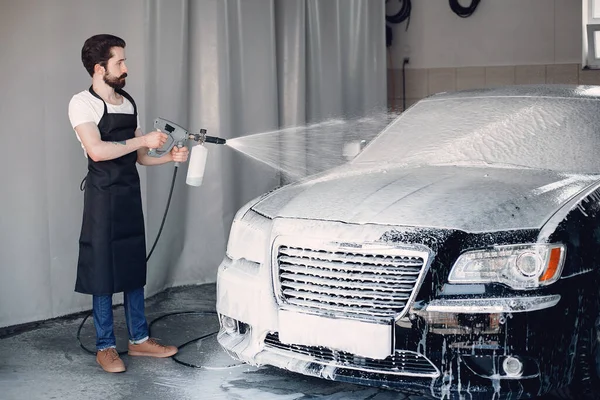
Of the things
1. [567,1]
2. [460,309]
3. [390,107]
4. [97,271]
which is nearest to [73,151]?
[97,271]

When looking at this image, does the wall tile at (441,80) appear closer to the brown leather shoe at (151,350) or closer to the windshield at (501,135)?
the windshield at (501,135)

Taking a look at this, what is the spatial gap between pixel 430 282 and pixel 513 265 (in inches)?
13.2

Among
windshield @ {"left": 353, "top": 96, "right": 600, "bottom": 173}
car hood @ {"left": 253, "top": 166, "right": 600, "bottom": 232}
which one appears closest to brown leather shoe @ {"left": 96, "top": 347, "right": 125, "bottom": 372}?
car hood @ {"left": 253, "top": 166, "right": 600, "bottom": 232}

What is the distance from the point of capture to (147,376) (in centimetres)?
467

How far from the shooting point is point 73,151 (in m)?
5.96

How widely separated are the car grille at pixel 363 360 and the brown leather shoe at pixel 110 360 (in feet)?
3.79

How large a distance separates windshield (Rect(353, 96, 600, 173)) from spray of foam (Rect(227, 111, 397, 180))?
6.79 ft

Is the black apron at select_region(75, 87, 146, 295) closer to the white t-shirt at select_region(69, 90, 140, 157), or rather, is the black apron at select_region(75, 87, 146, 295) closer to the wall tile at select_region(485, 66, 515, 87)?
the white t-shirt at select_region(69, 90, 140, 157)

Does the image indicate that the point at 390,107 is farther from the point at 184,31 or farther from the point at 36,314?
the point at 36,314

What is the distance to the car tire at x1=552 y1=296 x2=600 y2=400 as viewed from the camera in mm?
3557

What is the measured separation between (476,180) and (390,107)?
5.38 metres

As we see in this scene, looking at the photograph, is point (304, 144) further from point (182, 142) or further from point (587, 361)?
point (587, 361)

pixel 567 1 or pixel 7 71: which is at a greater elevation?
pixel 567 1

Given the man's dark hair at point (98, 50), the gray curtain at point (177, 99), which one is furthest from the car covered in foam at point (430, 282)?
the gray curtain at point (177, 99)
